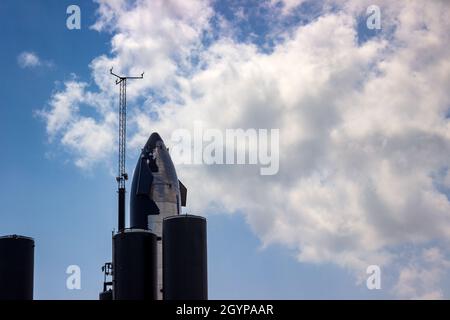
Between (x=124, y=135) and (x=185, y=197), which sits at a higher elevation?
(x=124, y=135)

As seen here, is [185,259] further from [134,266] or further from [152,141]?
[152,141]

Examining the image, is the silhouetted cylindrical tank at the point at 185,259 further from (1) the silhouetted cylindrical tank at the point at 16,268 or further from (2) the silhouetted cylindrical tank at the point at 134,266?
(1) the silhouetted cylindrical tank at the point at 16,268

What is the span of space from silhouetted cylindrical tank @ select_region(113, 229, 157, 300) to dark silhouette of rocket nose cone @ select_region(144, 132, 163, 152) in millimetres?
22931

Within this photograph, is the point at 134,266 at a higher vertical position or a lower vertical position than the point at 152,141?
lower

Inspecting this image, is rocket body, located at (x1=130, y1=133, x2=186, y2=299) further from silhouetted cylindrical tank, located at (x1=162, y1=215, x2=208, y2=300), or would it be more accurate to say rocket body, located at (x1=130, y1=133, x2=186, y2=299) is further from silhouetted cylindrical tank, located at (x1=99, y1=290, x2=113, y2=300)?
silhouetted cylindrical tank, located at (x1=162, y1=215, x2=208, y2=300)

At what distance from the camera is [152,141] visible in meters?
115

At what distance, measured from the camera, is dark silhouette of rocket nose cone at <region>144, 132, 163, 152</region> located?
114 m

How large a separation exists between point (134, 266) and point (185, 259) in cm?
586

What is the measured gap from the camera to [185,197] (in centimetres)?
11938

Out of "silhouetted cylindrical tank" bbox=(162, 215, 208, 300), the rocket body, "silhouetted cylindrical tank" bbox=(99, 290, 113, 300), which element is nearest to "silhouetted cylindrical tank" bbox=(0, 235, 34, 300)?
"silhouetted cylindrical tank" bbox=(162, 215, 208, 300)

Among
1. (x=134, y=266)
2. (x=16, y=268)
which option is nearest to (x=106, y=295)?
(x=16, y=268)
